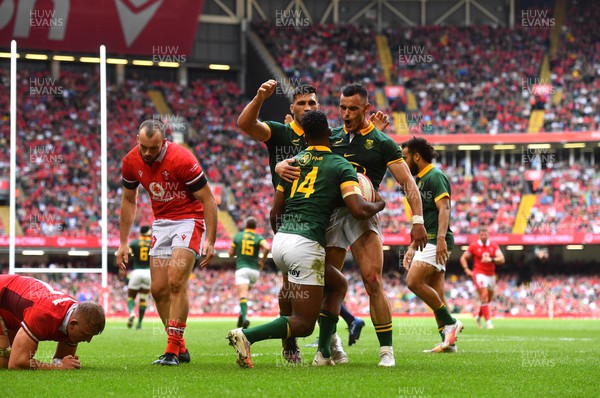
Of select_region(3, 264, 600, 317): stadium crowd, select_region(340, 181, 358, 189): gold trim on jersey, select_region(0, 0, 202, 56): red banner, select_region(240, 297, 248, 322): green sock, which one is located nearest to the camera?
select_region(340, 181, 358, 189): gold trim on jersey

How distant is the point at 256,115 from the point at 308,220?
140cm

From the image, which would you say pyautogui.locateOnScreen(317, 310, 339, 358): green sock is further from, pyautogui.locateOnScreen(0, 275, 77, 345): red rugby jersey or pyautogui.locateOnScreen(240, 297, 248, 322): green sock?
pyautogui.locateOnScreen(240, 297, 248, 322): green sock

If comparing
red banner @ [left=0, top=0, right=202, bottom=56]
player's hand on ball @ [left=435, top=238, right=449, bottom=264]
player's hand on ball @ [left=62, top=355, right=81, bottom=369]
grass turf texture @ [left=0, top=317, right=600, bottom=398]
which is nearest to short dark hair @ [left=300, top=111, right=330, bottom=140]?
grass turf texture @ [left=0, top=317, right=600, bottom=398]

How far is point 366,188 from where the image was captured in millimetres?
8094

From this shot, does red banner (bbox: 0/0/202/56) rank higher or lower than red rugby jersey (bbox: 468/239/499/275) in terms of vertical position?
higher

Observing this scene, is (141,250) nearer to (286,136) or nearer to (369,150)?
(286,136)

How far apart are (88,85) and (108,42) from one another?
138 inches

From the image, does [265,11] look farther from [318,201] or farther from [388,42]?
[318,201]

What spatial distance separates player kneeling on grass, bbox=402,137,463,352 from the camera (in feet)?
35.1

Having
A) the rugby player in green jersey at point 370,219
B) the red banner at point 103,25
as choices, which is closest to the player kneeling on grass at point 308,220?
the rugby player in green jersey at point 370,219

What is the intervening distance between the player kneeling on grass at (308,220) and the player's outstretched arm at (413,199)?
1.07ft

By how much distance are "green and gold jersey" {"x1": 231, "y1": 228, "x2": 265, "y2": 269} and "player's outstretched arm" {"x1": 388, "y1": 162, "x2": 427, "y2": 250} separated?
34.7ft

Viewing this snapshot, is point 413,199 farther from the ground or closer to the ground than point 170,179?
closer to the ground

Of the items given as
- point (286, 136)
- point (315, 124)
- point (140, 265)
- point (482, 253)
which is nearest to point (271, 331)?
point (315, 124)
